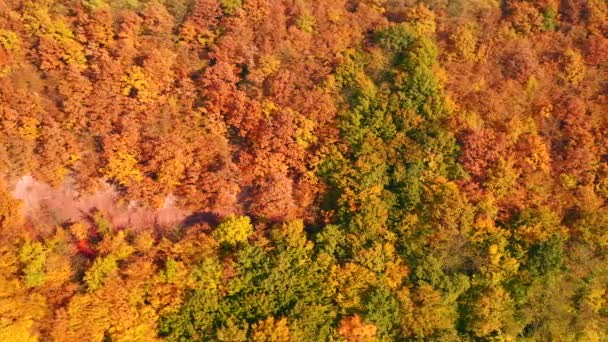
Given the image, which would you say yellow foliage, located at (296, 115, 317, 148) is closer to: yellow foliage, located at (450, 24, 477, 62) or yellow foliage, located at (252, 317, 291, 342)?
yellow foliage, located at (252, 317, 291, 342)

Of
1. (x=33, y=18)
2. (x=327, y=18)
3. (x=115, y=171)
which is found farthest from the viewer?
(x=327, y=18)

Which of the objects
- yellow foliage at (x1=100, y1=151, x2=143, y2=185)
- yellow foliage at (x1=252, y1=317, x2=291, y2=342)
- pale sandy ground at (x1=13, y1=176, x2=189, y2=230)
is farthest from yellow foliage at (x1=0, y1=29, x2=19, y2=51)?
yellow foliage at (x1=252, y1=317, x2=291, y2=342)

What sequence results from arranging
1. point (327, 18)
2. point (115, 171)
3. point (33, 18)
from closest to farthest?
1. point (115, 171)
2. point (33, 18)
3. point (327, 18)

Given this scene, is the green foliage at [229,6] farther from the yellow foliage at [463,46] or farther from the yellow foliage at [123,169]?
the yellow foliage at [463,46]

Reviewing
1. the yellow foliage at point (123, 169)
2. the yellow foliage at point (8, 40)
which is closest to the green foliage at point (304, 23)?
the yellow foliage at point (123, 169)

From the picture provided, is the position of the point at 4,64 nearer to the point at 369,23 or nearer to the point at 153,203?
the point at 153,203

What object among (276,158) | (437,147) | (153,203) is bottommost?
(153,203)

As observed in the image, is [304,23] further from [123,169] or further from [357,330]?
[357,330]

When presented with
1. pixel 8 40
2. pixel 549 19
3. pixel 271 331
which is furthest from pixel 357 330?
pixel 8 40

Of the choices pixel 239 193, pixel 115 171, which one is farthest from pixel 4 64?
pixel 239 193
